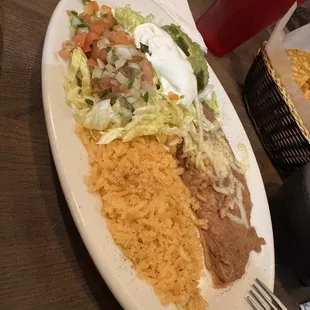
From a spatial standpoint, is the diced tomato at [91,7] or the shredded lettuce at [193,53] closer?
the diced tomato at [91,7]

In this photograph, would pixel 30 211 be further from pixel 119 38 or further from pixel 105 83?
pixel 119 38

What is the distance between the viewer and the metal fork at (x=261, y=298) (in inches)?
55.8

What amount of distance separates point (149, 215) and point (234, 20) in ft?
4.64

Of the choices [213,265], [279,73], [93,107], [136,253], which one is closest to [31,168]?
[93,107]

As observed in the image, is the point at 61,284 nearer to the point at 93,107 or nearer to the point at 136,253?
the point at 136,253

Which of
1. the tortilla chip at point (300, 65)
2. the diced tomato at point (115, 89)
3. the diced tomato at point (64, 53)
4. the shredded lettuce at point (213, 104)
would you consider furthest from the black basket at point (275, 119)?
the diced tomato at point (64, 53)

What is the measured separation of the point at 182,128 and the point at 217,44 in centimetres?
93

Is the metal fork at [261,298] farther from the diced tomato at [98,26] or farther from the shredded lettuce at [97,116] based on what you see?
the diced tomato at [98,26]

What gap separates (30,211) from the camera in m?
1.18

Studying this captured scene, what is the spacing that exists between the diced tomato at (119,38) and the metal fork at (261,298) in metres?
0.95

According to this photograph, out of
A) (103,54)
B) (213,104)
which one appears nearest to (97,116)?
(103,54)

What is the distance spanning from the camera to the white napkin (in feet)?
6.72

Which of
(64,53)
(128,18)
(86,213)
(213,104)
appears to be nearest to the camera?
(86,213)

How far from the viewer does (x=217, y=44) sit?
2357 mm
